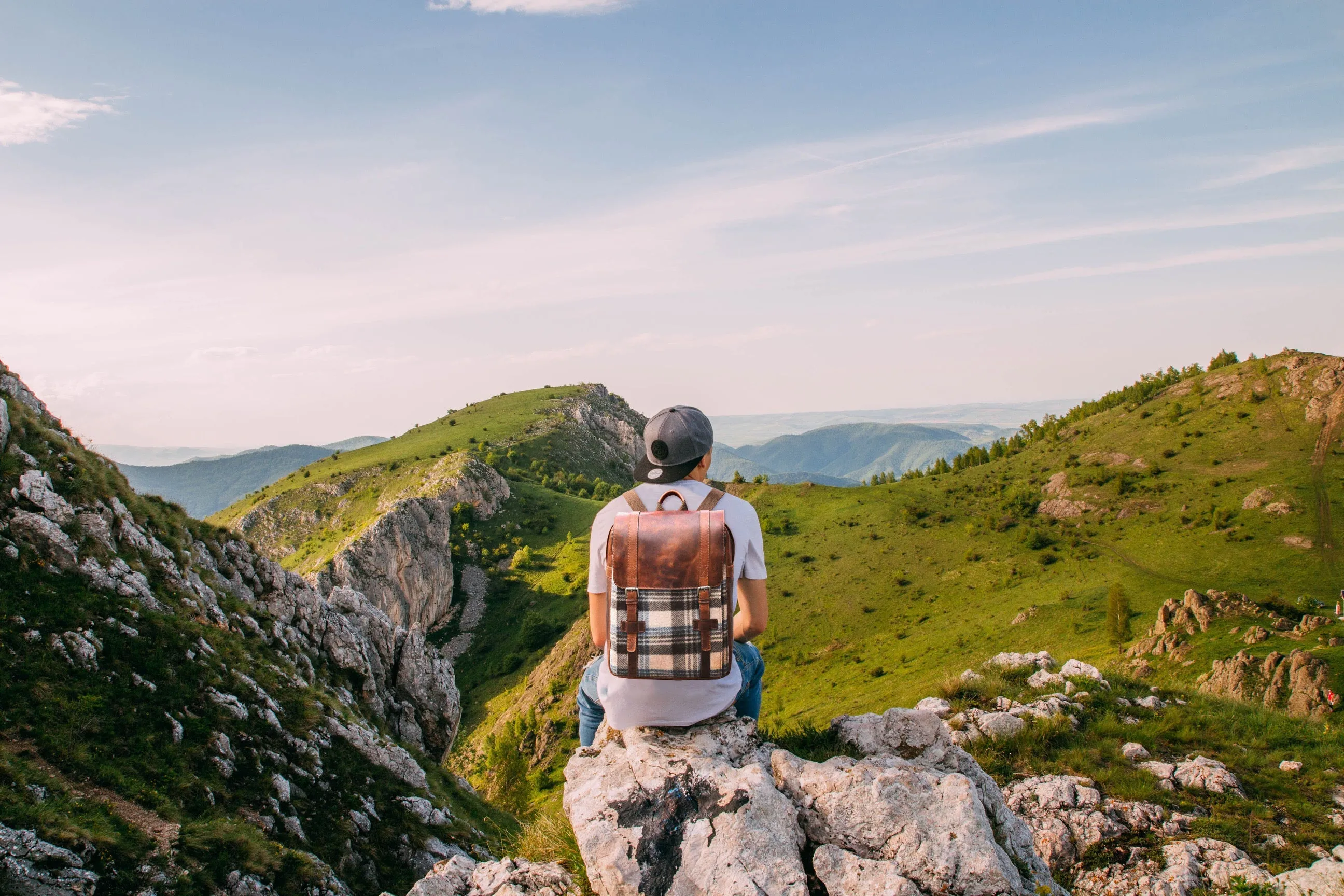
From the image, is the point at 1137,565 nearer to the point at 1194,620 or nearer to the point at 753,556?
the point at 1194,620

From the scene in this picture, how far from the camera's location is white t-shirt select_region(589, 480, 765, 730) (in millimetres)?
→ 7184

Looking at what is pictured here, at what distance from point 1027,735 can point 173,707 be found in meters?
18.4

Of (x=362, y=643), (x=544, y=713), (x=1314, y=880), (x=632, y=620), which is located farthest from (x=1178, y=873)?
(x=544, y=713)

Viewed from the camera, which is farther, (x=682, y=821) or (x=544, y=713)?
(x=544, y=713)

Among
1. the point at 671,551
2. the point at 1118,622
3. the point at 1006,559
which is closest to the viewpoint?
the point at 671,551

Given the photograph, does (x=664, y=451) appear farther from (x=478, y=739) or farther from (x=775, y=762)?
(x=478, y=739)

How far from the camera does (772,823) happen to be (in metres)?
6.80

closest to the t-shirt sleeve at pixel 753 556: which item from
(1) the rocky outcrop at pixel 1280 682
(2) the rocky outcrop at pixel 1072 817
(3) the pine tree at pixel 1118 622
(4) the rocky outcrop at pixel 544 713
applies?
(2) the rocky outcrop at pixel 1072 817

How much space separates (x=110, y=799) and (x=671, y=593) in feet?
40.8

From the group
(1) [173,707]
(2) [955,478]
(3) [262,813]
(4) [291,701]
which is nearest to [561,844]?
(3) [262,813]

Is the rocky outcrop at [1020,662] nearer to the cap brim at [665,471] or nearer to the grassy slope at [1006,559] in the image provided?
the cap brim at [665,471]

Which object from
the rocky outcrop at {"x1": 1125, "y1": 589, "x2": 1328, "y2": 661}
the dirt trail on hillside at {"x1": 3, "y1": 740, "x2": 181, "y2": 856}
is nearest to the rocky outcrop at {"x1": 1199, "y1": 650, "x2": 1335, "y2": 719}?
the rocky outcrop at {"x1": 1125, "y1": 589, "x2": 1328, "y2": 661}

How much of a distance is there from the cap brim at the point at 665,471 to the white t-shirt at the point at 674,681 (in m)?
0.06

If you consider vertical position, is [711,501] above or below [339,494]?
above
